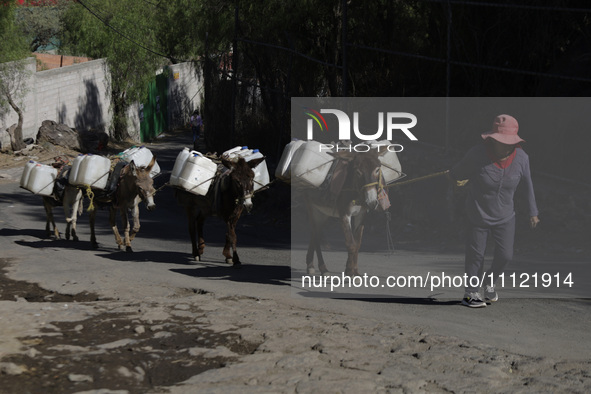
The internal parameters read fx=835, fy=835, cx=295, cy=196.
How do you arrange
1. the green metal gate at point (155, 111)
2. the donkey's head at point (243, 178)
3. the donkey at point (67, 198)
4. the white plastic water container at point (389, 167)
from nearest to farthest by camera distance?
the white plastic water container at point (389, 167) → the donkey's head at point (243, 178) → the donkey at point (67, 198) → the green metal gate at point (155, 111)

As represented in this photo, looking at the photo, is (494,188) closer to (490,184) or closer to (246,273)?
(490,184)

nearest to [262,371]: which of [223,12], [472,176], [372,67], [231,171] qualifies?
[472,176]

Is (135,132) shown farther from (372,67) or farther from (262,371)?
(262,371)

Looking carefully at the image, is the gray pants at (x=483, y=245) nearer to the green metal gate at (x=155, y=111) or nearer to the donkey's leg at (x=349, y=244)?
the donkey's leg at (x=349, y=244)

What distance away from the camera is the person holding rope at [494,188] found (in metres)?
9.75

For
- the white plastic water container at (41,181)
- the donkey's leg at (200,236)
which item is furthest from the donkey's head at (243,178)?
the white plastic water container at (41,181)

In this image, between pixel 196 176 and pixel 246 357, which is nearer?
pixel 246 357

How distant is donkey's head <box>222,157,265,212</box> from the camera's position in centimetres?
1275

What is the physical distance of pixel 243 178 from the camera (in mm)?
12836

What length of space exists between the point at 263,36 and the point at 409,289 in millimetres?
14647

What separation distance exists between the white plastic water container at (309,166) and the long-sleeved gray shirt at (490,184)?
2576mm

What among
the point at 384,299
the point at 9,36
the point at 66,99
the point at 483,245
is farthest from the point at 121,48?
the point at 483,245

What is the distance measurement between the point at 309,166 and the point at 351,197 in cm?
76

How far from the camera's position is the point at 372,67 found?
22.4 meters
